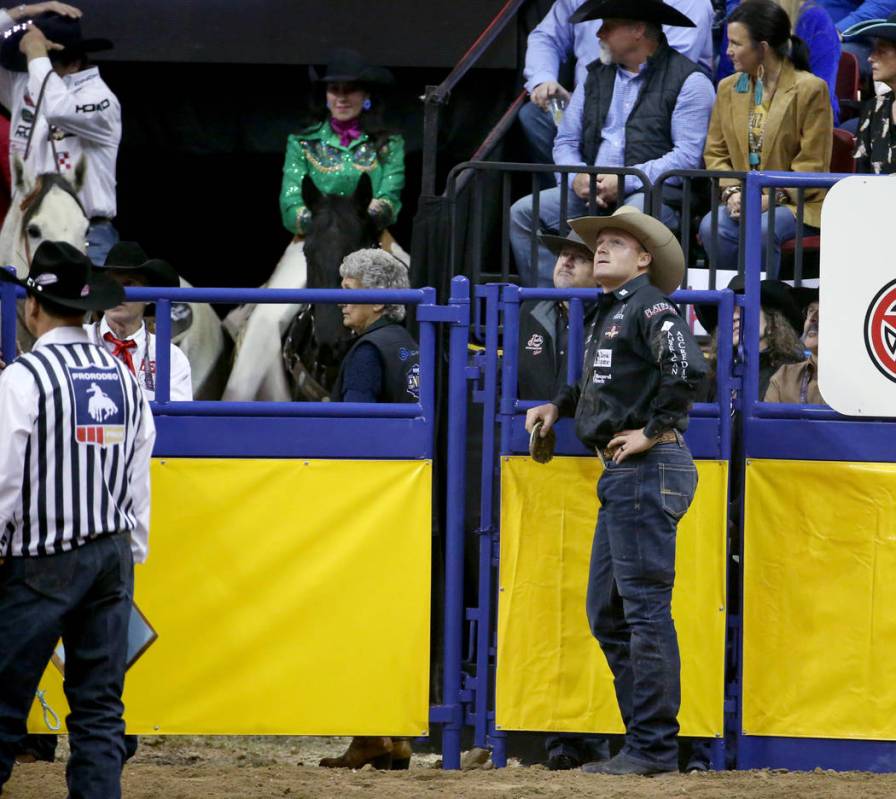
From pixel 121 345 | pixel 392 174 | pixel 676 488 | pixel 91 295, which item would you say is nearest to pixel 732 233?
pixel 392 174

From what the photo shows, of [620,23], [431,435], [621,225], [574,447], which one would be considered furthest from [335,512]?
[620,23]

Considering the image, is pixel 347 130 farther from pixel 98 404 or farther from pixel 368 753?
pixel 98 404

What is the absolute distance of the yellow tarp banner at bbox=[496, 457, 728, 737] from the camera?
6.48 meters

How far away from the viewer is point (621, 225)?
627cm

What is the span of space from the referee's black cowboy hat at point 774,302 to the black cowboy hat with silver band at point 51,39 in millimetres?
4238

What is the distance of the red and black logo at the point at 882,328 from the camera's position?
254 inches

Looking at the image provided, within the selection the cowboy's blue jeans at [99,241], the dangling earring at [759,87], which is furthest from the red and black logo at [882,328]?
the cowboy's blue jeans at [99,241]

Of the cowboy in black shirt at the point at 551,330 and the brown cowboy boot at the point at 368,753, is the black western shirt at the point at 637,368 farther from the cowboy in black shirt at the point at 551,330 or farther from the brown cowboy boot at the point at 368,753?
the brown cowboy boot at the point at 368,753

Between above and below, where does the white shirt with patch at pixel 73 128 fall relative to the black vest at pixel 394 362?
above

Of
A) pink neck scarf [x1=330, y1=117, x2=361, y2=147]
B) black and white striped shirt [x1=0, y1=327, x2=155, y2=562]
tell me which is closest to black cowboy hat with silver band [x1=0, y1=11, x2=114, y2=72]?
pink neck scarf [x1=330, y1=117, x2=361, y2=147]

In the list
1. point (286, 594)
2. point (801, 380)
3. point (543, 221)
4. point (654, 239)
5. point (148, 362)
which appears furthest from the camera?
point (543, 221)

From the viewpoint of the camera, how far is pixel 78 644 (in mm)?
5242

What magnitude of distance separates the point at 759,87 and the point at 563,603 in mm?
3377

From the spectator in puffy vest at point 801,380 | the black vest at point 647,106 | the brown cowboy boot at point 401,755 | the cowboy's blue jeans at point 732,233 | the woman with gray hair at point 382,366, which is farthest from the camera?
the black vest at point 647,106
